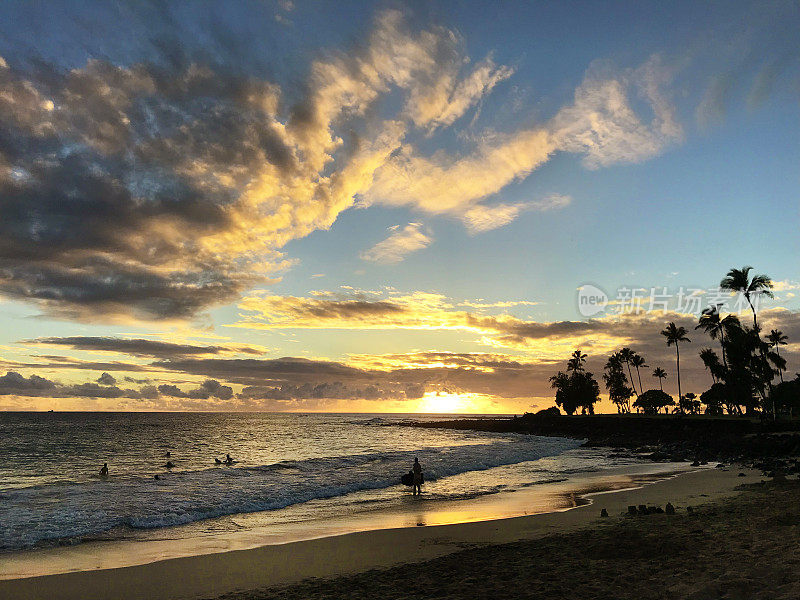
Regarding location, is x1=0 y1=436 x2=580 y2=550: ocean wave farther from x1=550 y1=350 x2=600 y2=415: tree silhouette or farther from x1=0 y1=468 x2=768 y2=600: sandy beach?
x1=550 y1=350 x2=600 y2=415: tree silhouette

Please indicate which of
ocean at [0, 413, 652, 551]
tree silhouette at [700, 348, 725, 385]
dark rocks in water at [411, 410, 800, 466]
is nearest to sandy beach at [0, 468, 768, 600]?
ocean at [0, 413, 652, 551]

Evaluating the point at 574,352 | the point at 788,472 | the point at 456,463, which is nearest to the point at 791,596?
the point at 788,472

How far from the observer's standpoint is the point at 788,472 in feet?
86.0

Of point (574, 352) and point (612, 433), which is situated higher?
point (574, 352)

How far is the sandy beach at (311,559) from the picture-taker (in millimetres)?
11086

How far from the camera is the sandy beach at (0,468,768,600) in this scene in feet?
36.4

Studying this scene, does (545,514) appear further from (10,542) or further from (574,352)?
(574,352)

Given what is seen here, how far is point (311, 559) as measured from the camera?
13.3 metres

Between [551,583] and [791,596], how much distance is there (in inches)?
155

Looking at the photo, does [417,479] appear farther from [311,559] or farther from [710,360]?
[710,360]

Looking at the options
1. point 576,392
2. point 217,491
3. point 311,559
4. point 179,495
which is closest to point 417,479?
point 217,491

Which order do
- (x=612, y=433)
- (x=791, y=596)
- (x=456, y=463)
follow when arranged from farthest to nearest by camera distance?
(x=612, y=433), (x=456, y=463), (x=791, y=596)

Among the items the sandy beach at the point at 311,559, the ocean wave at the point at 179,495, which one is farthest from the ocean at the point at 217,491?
the sandy beach at the point at 311,559

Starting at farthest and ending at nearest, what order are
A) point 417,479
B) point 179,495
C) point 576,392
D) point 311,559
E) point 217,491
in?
point 576,392, point 217,491, point 417,479, point 179,495, point 311,559
